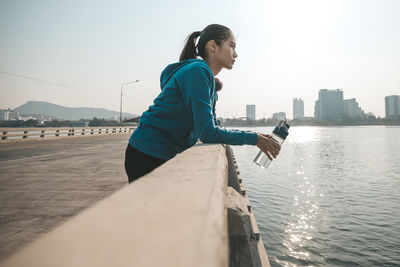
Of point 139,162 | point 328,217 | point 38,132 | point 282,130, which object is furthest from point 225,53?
point 38,132

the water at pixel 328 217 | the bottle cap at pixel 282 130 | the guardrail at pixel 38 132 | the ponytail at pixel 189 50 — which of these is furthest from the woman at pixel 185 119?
the guardrail at pixel 38 132

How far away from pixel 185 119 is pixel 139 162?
567 millimetres

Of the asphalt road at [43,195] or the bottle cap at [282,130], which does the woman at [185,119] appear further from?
the asphalt road at [43,195]

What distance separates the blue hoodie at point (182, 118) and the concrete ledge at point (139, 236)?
1.04 meters

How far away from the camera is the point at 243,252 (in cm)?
160

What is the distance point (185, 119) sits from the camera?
2.00m

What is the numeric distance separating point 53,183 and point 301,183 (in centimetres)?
1638

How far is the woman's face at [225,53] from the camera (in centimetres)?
239

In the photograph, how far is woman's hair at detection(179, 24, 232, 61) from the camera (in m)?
2.38

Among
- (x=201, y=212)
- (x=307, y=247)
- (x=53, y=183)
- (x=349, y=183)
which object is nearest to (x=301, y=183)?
(x=349, y=183)

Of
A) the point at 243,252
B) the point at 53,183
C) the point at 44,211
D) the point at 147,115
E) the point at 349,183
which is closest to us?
the point at 243,252

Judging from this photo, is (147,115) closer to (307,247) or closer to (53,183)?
(53,183)

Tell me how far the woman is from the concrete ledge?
1056mm

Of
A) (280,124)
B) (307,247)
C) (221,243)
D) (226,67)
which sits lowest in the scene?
(307,247)
